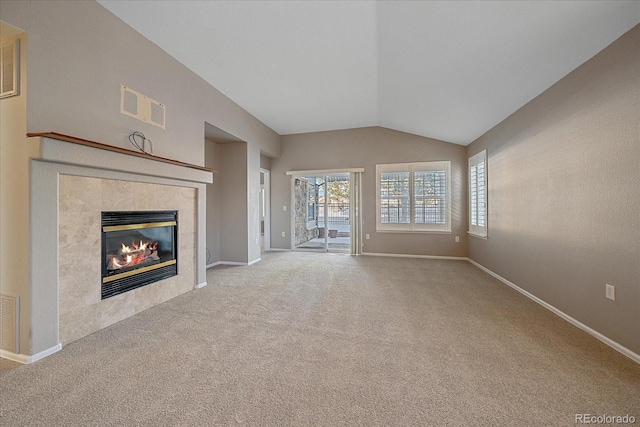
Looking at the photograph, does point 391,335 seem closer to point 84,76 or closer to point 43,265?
point 43,265

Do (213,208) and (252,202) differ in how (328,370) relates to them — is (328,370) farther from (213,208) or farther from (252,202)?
(213,208)

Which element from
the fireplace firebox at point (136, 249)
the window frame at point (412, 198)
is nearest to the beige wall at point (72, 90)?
the fireplace firebox at point (136, 249)

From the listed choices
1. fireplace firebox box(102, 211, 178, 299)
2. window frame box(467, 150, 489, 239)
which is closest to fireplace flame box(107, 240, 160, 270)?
fireplace firebox box(102, 211, 178, 299)

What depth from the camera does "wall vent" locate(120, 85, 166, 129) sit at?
8.51ft

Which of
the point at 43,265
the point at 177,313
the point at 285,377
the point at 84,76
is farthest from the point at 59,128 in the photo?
the point at 285,377

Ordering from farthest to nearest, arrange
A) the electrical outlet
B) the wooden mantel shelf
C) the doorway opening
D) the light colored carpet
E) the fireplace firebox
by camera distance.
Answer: the doorway opening, the fireplace firebox, the electrical outlet, the wooden mantel shelf, the light colored carpet

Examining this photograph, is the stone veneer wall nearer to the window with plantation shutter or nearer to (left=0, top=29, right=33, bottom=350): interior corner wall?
(left=0, top=29, right=33, bottom=350): interior corner wall

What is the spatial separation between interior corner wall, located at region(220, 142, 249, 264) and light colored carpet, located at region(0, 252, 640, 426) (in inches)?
80.9

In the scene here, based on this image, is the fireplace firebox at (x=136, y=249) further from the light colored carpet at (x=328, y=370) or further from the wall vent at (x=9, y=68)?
the wall vent at (x=9, y=68)

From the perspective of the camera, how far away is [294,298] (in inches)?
125

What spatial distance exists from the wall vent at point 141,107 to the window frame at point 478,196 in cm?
493

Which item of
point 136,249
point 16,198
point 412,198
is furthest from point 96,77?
point 412,198

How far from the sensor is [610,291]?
207 cm

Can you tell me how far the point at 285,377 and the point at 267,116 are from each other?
4742 mm
